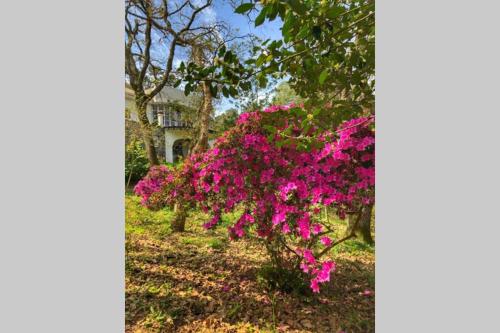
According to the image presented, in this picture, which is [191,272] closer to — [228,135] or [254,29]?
[228,135]

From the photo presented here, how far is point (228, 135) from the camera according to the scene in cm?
155

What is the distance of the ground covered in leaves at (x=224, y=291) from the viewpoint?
1.29 metres

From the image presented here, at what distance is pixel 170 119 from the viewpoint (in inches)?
64.9

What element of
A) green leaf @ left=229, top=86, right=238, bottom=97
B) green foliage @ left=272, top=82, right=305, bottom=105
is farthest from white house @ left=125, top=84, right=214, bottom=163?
green foliage @ left=272, top=82, right=305, bottom=105

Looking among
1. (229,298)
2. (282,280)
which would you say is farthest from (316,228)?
(229,298)

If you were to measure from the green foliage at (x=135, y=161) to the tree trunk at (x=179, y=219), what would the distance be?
41 cm

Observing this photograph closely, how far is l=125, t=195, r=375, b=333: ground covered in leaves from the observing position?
1.29m

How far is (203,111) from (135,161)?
44 cm

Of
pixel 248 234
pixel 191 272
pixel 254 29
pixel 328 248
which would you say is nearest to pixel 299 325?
pixel 328 248

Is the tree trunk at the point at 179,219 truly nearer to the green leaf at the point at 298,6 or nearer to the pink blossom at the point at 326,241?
the pink blossom at the point at 326,241

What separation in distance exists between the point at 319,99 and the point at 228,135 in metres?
0.53

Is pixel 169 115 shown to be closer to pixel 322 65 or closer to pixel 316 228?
pixel 322 65

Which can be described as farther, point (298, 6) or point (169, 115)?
point (169, 115)

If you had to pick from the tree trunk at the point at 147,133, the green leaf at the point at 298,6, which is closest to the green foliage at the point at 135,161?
the tree trunk at the point at 147,133
